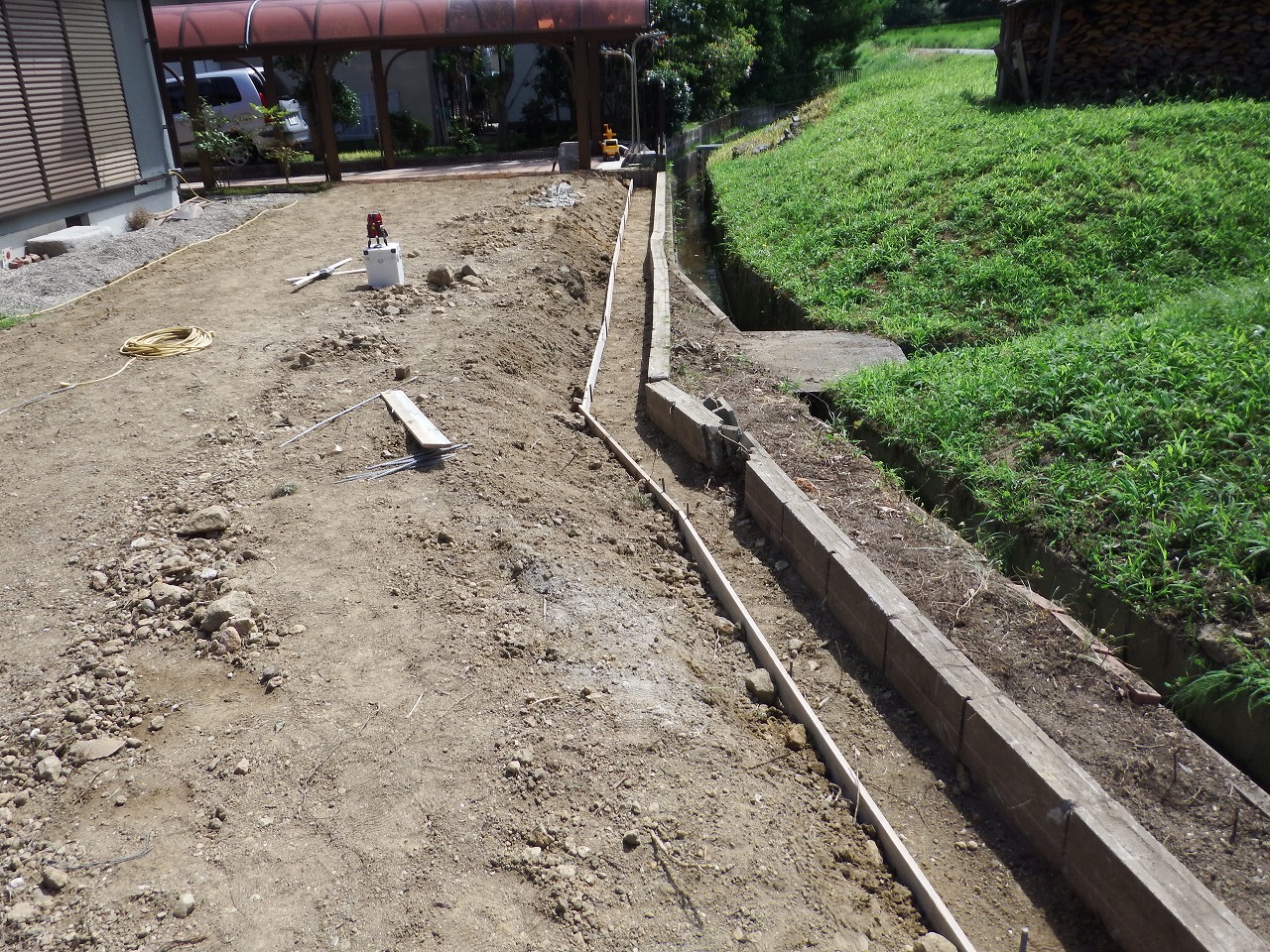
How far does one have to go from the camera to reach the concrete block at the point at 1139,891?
8.95 ft

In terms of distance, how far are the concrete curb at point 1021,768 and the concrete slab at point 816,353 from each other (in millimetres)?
2590

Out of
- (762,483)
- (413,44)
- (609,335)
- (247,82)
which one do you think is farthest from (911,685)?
(247,82)

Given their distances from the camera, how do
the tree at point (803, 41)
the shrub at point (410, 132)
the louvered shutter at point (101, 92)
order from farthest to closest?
the tree at point (803, 41), the shrub at point (410, 132), the louvered shutter at point (101, 92)

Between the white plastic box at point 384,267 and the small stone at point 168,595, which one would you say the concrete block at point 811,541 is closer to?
the small stone at point 168,595

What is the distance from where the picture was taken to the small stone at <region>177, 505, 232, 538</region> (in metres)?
5.10

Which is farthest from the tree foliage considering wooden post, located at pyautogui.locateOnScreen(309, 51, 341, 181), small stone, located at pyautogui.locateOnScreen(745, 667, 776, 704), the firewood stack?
small stone, located at pyautogui.locateOnScreen(745, 667, 776, 704)

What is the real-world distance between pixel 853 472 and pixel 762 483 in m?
0.74

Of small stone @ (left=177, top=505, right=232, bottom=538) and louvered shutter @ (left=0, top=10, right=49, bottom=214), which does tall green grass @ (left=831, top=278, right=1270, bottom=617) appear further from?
louvered shutter @ (left=0, top=10, right=49, bottom=214)

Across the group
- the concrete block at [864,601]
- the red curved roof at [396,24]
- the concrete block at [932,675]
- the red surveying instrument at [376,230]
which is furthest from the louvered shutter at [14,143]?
the concrete block at [932,675]

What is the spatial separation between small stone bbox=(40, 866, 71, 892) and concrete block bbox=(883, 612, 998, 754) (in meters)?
3.28

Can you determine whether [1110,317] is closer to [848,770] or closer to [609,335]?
[609,335]

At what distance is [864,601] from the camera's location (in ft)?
14.7

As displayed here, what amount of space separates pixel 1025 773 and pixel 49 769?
3666 mm

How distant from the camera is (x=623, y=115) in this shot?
22594 millimetres
